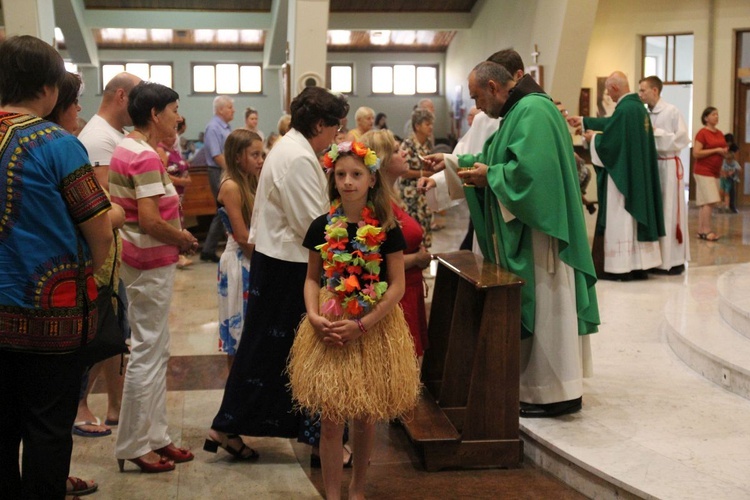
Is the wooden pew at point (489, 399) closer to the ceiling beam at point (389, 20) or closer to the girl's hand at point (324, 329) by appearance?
the girl's hand at point (324, 329)

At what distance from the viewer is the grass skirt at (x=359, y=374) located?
3178 millimetres

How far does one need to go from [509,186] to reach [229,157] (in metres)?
1.46

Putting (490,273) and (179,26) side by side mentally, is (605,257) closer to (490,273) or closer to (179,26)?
(490,273)

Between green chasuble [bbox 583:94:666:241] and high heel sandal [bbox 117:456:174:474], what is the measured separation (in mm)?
4959

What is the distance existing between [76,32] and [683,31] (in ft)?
36.6

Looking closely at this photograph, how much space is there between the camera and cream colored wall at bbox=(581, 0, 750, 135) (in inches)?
579

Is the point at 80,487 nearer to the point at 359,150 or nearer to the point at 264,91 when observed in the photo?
the point at 359,150

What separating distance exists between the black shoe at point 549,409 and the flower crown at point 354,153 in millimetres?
1518

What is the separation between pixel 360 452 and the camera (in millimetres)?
3355

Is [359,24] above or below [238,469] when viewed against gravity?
above

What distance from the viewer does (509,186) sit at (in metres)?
4.04

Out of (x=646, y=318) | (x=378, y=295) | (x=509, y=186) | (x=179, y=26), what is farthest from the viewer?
(x=179, y=26)

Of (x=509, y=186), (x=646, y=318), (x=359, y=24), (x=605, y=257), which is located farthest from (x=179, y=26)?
(x=509, y=186)

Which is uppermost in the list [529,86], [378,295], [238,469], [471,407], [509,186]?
[529,86]
